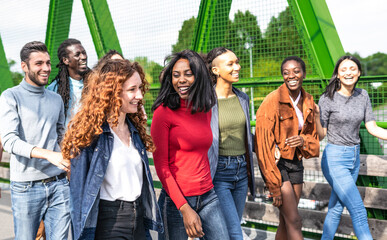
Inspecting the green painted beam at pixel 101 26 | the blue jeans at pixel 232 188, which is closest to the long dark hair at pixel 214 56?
the blue jeans at pixel 232 188

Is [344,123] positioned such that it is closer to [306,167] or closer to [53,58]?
[306,167]

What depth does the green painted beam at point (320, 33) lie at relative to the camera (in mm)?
4492

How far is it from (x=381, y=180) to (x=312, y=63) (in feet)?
4.97

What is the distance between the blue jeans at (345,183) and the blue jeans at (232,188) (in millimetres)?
1133

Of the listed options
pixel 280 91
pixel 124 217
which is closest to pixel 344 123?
pixel 280 91

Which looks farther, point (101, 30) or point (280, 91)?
point (101, 30)

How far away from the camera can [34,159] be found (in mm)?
3291

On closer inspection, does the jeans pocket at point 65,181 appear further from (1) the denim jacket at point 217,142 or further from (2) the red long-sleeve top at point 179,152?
(1) the denim jacket at point 217,142

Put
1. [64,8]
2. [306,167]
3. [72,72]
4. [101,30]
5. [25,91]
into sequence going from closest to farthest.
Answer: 1. [25,91]
2. [72,72]
3. [306,167]
4. [101,30]
5. [64,8]

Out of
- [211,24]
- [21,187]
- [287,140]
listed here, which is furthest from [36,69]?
[211,24]

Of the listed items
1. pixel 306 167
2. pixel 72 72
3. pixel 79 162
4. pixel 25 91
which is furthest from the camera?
pixel 306 167

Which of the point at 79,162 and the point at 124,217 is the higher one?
the point at 79,162

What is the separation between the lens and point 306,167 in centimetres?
497

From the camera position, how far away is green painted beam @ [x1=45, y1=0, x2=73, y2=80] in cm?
711
